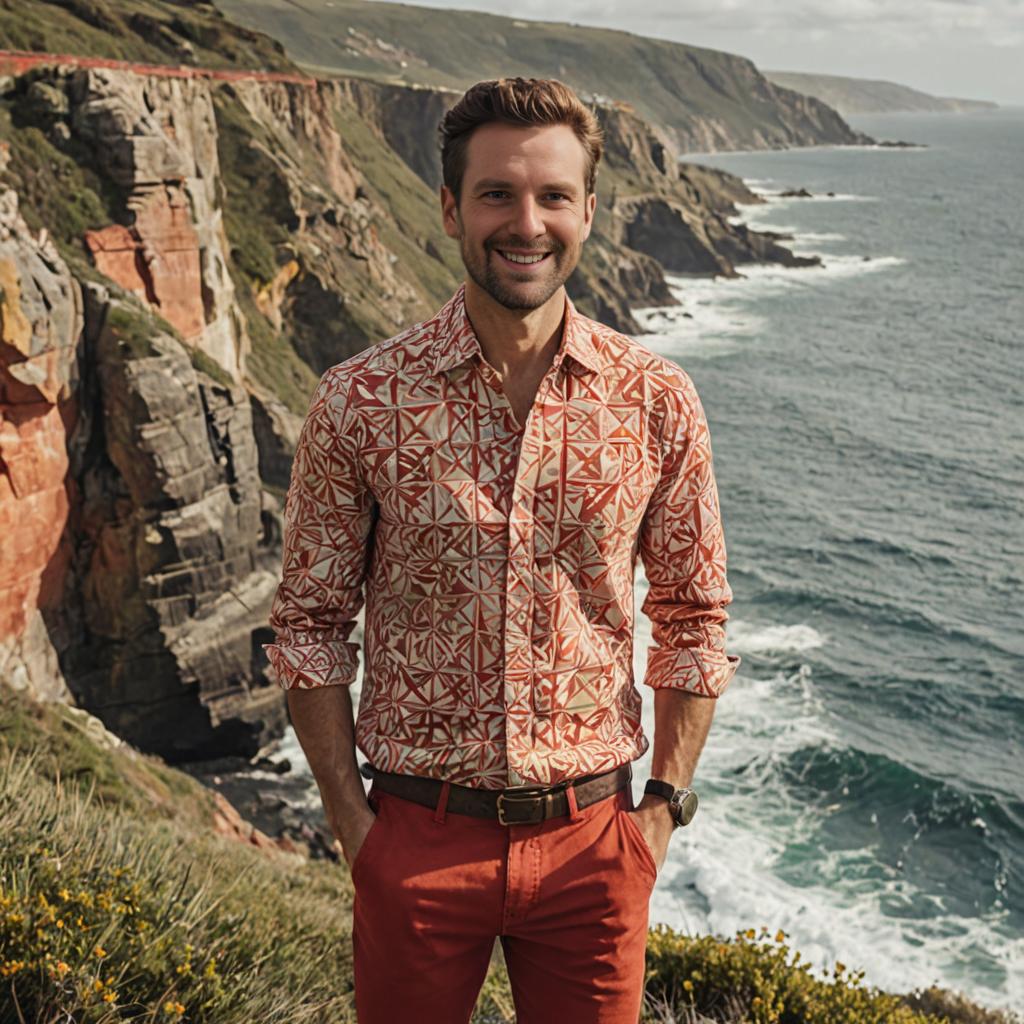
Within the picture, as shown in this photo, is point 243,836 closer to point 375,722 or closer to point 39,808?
point 39,808

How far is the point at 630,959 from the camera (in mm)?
3115

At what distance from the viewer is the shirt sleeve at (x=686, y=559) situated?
10.4ft

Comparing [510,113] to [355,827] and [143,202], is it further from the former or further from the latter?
[143,202]

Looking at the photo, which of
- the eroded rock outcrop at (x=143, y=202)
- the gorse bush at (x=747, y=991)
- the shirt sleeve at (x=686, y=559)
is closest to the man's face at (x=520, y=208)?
the shirt sleeve at (x=686, y=559)

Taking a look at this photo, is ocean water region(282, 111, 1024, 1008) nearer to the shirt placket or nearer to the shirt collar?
the shirt placket

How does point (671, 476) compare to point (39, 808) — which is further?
point (39, 808)

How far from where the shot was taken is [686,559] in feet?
10.7

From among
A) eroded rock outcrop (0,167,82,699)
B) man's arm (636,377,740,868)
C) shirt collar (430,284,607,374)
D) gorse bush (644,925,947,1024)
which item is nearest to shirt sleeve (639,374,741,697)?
man's arm (636,377,740,868)

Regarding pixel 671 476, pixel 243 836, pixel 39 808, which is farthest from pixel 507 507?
pixel 243 836

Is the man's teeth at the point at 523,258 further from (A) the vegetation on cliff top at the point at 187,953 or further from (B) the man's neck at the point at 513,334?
(A) the vegetation on cliff top at the point at 187,953

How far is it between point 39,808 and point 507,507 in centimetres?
376

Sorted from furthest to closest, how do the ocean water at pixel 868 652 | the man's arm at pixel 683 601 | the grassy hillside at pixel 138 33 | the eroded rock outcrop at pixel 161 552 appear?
1. the grassy hillside at pixel 138 33
2. the eroded rock outcrop at pixel 161 552
3. the ocean water at pixel 868 652
4. the man's arm at pixel 683 601

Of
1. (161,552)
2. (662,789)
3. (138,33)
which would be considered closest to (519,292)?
(662,789)

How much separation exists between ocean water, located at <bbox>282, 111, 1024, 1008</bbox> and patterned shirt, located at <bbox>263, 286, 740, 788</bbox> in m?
16.5
